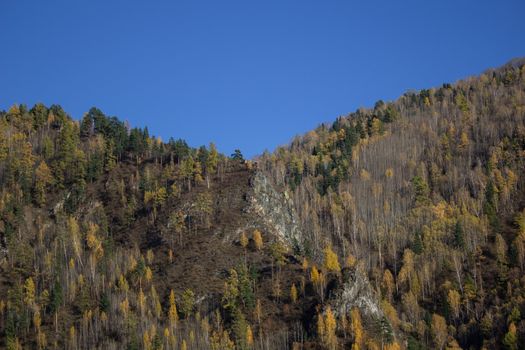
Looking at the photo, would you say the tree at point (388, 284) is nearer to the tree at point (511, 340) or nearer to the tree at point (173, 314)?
the tree at point (511, 340)

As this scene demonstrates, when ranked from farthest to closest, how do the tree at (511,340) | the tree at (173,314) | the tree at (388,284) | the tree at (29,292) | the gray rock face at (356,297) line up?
1. the tree at (388,284)
2. the tree at (29,292)
3. the tree at (173,314)
4. the gray rock face at (356,297)
5. the tree at (511,340)

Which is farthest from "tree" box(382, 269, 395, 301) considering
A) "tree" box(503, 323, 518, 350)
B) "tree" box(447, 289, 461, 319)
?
"tree" box(503, 323, 518, 350)

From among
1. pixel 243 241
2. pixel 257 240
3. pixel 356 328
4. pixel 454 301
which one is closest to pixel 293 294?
pixel 356 328

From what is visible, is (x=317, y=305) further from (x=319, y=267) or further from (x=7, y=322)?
(x=7, y=322)

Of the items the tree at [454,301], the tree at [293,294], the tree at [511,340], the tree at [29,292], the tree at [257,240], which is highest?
the tree at [257,240]

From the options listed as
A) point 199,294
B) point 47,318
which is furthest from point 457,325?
point 47,318

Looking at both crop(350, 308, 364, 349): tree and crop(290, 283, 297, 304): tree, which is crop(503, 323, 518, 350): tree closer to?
crop(350, 308, 364, 349): tree

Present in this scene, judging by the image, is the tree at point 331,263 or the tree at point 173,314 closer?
the tree at point 173,314

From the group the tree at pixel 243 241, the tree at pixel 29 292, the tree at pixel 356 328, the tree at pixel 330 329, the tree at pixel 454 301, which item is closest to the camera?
the tree at pixel 356 328

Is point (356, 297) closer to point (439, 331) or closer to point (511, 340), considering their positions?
point (439, 331)

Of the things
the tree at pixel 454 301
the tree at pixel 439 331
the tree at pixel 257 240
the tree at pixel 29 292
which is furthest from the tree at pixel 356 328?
the tree at pixel 29 292

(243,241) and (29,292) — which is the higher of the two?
(243,241)

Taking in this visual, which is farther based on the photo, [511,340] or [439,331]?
[439,331]

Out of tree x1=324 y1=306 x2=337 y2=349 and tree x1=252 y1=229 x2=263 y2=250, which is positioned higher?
tree x1=252 y1=229 x2=263 y2=250
